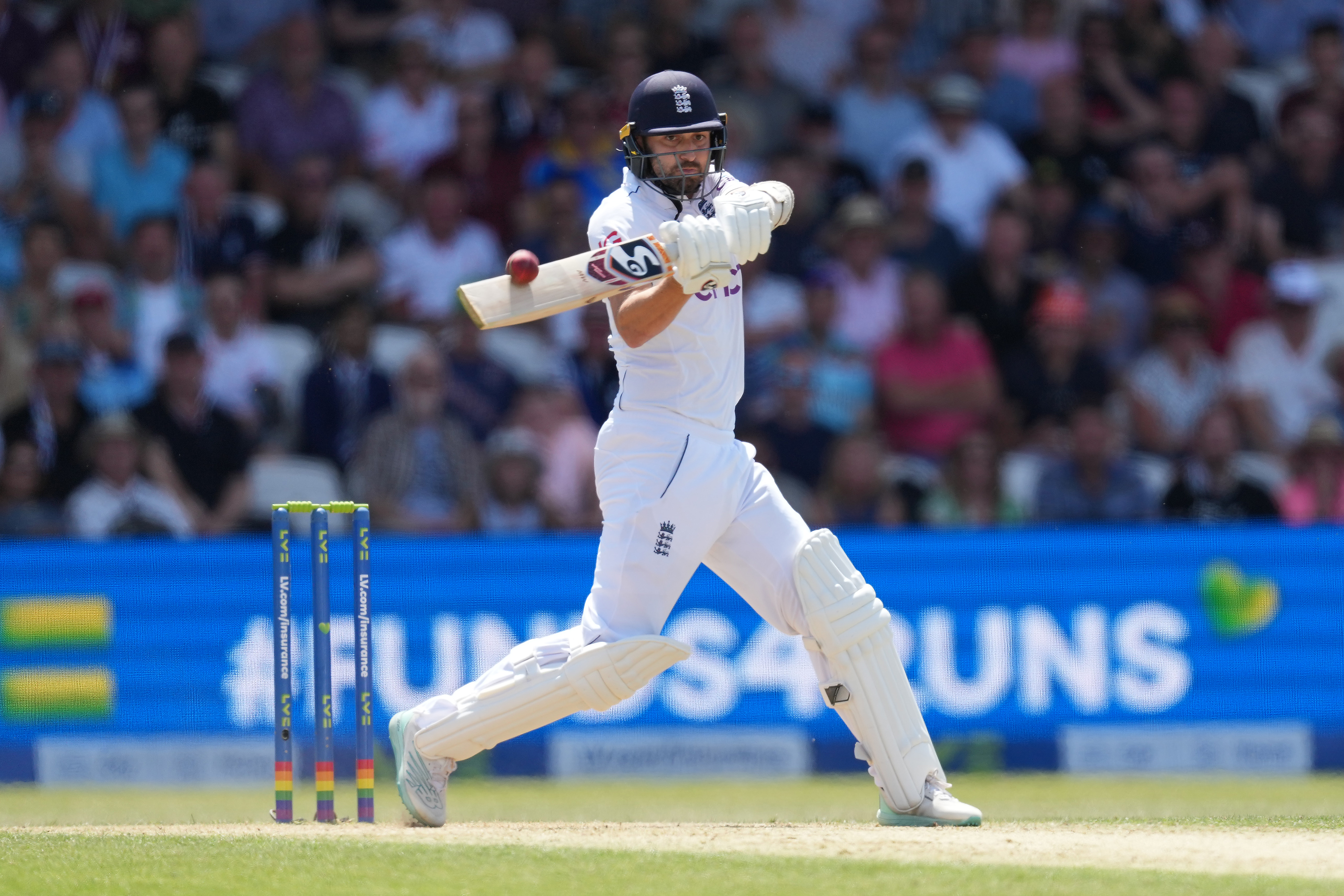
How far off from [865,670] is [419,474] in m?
4.23

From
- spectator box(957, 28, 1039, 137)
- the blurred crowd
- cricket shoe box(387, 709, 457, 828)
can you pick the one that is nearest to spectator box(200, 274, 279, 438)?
the blurred crowd

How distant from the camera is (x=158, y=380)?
9.25 metres

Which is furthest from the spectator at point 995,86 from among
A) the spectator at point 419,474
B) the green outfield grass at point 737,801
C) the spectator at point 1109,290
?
the green outfield grass at point 737,801

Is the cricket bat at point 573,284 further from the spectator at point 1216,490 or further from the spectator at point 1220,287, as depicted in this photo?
the spectator at point 1220,287

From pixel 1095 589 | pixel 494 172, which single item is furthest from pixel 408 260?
pixel 1095 589

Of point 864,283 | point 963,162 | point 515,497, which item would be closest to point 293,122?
point 515,497

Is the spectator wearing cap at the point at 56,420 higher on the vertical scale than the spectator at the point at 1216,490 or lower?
higher

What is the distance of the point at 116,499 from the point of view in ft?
28.8

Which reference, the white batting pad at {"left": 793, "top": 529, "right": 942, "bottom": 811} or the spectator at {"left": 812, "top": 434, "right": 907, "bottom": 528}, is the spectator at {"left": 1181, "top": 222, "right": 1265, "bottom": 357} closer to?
the spectator at {"left": 812, "top": 434, "right": 907, "bottom": 528}

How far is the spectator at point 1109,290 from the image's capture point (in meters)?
9.96

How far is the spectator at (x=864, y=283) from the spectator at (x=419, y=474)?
2.20 meters

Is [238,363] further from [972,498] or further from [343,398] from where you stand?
[972,498]

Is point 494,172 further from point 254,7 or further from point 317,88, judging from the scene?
point 254,7

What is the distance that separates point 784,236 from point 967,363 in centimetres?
126
